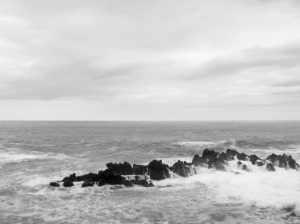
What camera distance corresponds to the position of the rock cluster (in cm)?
2506

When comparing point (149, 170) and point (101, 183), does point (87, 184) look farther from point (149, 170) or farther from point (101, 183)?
point (149, 170)

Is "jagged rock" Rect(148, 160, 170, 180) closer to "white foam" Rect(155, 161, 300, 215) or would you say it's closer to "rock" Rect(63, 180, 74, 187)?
"white foam" Rect(155, 161, 300, 215)

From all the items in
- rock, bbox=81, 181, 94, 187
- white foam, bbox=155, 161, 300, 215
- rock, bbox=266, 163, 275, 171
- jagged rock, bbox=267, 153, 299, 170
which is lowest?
rock, bbox=81, 181, 94, 187

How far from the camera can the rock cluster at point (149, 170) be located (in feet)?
82.2

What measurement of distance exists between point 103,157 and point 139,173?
15.2m

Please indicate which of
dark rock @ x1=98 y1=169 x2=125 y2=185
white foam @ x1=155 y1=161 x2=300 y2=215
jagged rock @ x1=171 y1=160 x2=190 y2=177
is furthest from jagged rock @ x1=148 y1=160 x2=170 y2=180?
dark rock @ x1=98 y1=169 x2=125 y2=185

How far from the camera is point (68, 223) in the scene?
52.0 ft

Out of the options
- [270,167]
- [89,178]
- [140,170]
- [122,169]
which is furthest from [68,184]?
[270,167]

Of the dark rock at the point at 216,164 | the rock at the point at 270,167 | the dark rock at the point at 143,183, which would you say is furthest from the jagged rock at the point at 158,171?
the rock at the point at 270,167

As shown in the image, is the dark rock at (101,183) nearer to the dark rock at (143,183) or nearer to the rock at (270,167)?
the dark rock at (143,183)

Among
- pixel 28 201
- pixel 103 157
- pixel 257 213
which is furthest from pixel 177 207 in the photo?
pixel 103 157

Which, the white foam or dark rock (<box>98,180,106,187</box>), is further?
dark rock (<box>98,180,106,187</box>)

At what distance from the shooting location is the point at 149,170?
28281 millimetres

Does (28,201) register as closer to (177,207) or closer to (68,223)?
(68,223)
